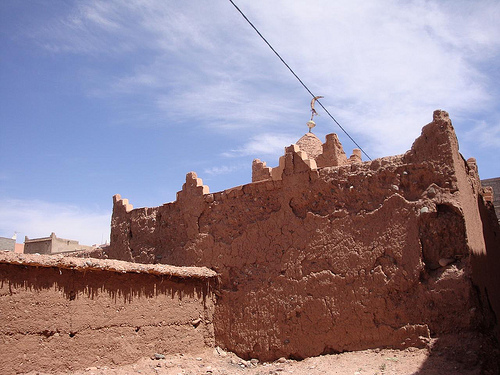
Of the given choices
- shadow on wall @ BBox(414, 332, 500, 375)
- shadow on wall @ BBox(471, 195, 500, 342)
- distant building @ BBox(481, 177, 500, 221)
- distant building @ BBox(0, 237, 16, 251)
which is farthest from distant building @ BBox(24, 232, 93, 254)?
shadow on wall @ BBox(414, 332, 500, 375)

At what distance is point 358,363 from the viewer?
6000 millimetres

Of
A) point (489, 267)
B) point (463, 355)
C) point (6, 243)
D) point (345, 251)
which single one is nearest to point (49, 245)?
point (6, 243)

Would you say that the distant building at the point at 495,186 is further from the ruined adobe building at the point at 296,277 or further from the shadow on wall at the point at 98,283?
the shadow on wall at the point at 98,283

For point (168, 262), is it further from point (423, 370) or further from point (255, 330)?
point (423, 370)

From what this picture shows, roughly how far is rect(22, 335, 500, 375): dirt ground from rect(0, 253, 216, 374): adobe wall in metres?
0.17

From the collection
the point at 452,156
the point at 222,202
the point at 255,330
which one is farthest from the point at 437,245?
the point at 222,202

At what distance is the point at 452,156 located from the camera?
607cm

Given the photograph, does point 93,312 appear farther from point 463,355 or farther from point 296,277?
point 463,355

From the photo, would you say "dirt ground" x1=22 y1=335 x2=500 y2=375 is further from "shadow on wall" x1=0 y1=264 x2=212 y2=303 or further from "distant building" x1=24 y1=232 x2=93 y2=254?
"distant building" x1=24 y1=232 x2=93 y2=254

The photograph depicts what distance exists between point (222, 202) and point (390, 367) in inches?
153

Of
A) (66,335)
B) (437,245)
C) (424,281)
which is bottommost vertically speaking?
(66,335)

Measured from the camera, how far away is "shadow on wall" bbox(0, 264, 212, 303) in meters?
5.45

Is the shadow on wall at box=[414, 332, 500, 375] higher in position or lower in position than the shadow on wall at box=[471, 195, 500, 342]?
lower

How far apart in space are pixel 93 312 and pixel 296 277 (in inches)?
115
